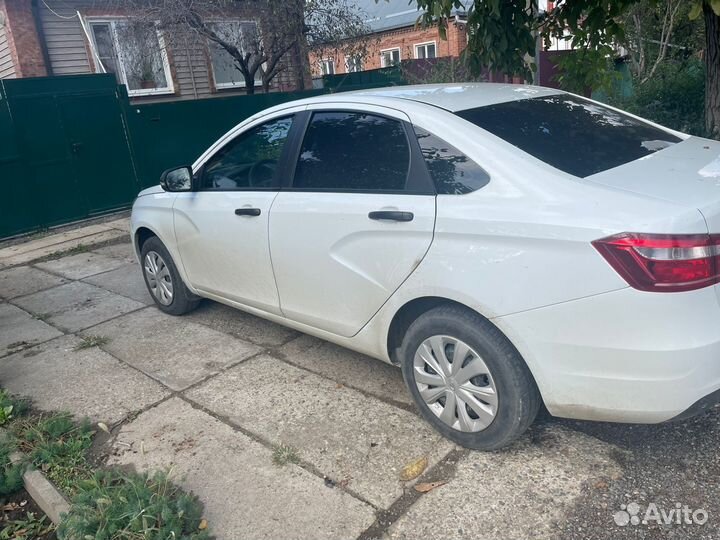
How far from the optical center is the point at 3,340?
A: 492cm

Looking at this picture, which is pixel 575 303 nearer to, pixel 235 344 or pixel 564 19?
pixel 235 344

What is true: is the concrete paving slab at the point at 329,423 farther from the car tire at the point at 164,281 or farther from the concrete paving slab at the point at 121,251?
the concrete paving slab at the point at 121,251

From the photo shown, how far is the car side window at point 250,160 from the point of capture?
149 inches

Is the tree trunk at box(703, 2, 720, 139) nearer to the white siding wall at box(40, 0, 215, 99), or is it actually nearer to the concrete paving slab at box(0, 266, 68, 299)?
the concrete paving slab at box(0, 266, 68, 299)

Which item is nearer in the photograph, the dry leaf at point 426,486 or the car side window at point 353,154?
the dry leaf at point 426,486

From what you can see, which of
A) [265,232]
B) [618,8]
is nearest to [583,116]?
[265,232]

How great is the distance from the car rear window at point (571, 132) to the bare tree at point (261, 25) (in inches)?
343

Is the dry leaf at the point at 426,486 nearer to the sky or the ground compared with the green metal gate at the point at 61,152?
nearer to the ground

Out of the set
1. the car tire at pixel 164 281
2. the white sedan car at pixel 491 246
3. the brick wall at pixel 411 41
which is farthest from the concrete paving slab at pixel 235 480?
the brick wall at pixel 411 41

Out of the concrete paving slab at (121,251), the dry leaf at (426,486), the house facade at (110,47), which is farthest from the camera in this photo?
the house facade at (110,47)

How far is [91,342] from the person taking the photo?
4.62 m

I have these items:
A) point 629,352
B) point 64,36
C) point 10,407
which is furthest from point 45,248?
point 629,352

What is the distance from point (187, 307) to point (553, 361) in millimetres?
3334

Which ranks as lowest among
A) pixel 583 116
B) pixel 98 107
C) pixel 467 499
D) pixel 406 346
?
pixel 467 499
